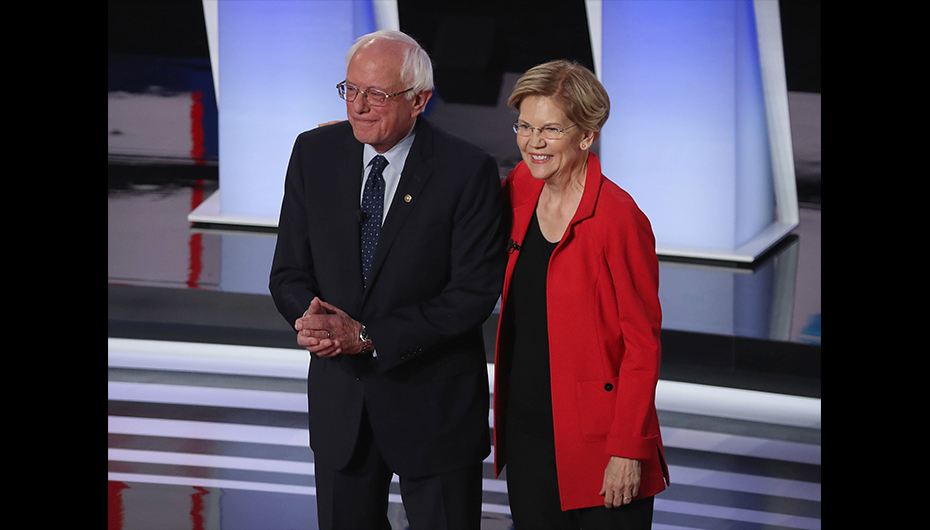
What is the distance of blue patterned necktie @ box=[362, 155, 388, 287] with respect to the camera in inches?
76.6

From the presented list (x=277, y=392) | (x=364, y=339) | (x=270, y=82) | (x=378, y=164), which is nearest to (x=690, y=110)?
(x=270, y=82)

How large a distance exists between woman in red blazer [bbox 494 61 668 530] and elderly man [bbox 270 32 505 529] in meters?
0.10

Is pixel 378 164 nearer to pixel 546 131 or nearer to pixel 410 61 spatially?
pixel 410 61

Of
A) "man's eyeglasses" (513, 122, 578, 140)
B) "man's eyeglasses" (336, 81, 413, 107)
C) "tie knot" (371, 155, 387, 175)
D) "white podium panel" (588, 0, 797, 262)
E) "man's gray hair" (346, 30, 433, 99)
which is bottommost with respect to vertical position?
"tie knot" (371, 155, 387, 175)

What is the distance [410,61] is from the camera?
183 cm

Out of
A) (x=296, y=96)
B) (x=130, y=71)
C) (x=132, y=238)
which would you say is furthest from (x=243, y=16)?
(x=130, y=71)

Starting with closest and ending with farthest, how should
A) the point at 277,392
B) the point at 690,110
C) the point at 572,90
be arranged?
the point at 572,90 → the point at 277,392 → the point at 690,110

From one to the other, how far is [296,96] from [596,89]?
442 cm

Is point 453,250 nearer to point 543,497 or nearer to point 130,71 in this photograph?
point 543,497

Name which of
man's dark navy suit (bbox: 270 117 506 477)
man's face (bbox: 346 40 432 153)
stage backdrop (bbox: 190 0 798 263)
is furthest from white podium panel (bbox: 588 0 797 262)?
man's face (bbox: 346 40 432 153)

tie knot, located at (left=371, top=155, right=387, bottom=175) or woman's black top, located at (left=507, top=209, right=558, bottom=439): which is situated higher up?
tie knot, located at (left=371, top=155, right=387, bottom=175)

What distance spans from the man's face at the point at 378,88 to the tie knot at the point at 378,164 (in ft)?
0.20

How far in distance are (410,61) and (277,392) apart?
2.80 meters

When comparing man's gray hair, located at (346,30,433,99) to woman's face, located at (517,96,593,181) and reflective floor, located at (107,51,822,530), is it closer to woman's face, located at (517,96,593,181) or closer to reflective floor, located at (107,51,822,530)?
woman's face, located at (517,96,593,181)
